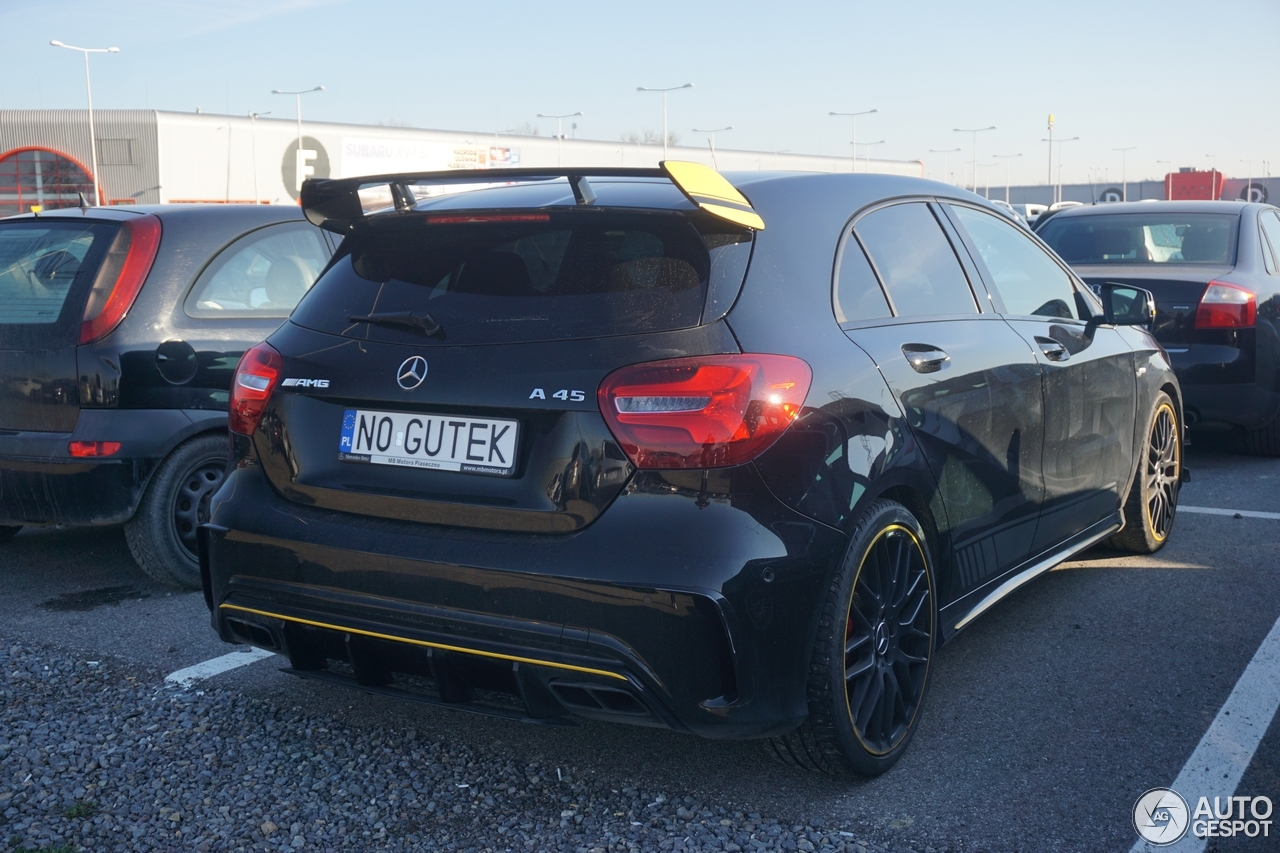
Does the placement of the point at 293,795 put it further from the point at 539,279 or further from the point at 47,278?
the point at 47,278

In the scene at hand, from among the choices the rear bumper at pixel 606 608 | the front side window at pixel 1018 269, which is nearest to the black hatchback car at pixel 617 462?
the rear bumper at pixel 606 608

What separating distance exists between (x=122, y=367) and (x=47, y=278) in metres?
0.54

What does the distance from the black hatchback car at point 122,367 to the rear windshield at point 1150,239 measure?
5855 mm

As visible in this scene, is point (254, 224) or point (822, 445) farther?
point (254, 224)

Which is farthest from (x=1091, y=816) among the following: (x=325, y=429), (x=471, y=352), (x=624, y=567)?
(x=325, y=429)

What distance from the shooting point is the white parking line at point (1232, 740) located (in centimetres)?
304

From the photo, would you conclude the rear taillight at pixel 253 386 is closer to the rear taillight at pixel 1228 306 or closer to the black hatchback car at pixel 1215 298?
the black hatchback car at pixel 1215 298

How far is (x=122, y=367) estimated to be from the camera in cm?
483

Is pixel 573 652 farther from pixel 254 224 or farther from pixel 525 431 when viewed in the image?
pixel 254 224

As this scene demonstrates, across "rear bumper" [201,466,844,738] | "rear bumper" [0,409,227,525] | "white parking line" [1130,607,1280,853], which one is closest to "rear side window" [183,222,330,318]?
"rear bumper" [0,409,227,525]

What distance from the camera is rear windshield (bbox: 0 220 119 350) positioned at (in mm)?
4855

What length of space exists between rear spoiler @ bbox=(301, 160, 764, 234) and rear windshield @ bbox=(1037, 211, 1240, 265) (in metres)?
5.99

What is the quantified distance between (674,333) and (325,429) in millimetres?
946

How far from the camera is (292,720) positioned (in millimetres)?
3553
